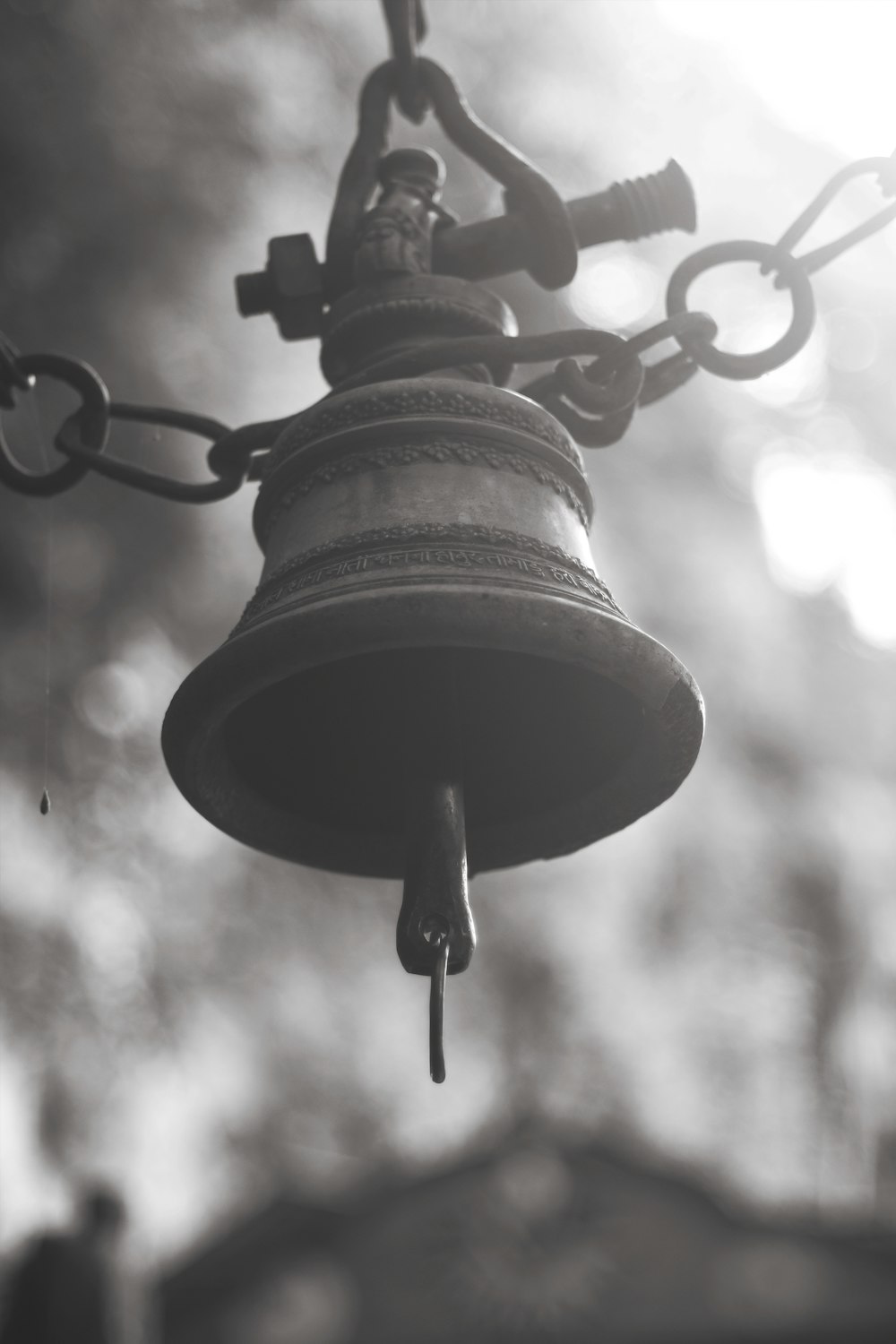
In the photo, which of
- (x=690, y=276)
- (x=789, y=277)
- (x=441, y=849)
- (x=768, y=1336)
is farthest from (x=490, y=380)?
(x=768, y=1336)

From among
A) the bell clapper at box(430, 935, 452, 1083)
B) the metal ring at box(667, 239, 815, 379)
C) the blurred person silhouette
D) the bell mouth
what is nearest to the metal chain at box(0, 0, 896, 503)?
the metal ring at box(667, 239, 815, 379)

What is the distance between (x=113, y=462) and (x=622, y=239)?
38.9 inches

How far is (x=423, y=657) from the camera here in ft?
6.00

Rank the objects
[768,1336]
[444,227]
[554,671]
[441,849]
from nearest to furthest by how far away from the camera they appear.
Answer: [441,849] < [554,671] < [444,227] < [768,1336]

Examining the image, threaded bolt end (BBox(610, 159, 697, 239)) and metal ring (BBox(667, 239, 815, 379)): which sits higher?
threaded bolt end (BBox(610, 159, 697, 239))

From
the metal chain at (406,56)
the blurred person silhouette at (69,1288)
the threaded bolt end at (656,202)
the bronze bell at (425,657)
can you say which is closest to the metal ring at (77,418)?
the bronze bell at (425,657)

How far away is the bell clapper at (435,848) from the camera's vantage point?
4.79 ft

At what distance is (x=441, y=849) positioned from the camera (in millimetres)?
1558

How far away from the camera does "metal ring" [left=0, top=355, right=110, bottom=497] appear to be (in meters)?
2.18

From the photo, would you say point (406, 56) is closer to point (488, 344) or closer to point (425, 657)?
point (488, 344)

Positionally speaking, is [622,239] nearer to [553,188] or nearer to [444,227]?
[553,188]

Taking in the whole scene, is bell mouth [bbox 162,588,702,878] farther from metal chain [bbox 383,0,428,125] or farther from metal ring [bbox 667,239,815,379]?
metal chain [bbox 383,0,428,125]

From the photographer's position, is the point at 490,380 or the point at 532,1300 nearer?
the point at 490,380

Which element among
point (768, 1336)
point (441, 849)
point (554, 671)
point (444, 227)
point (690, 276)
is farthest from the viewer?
point (768, 1336)
